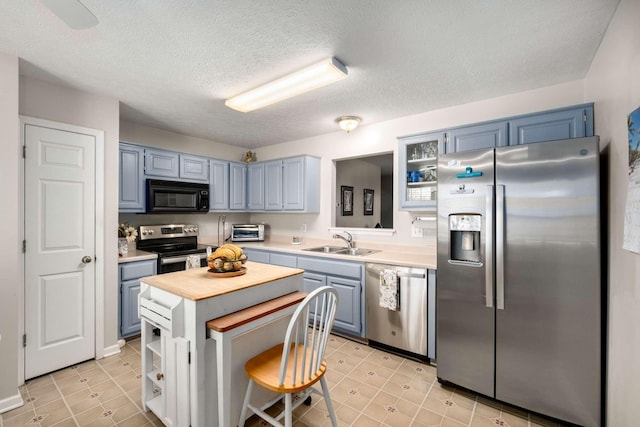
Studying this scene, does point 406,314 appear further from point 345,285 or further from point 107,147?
point 107,147

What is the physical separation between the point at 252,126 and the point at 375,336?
2898 millimetres

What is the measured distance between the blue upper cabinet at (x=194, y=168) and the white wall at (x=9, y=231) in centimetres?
173

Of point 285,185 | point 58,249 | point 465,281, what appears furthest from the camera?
point 285,185

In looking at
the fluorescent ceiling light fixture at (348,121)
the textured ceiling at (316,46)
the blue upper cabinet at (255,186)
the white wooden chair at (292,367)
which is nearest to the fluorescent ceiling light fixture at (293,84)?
the textured ceiling at (316,46)

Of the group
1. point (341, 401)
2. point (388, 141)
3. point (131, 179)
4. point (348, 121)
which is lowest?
point (341, 401)

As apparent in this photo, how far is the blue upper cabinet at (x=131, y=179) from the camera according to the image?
315 centimetres

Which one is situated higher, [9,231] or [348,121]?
[348,121]

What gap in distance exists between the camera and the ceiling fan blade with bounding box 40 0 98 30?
1186 millimetres

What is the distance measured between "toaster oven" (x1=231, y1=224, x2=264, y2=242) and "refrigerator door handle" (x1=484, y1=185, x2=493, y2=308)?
10.7 feet

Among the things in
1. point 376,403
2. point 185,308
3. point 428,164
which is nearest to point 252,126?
point 428,164

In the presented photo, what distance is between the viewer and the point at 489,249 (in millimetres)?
2006

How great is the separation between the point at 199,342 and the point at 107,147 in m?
2.29

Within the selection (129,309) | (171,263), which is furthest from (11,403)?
(171,263)

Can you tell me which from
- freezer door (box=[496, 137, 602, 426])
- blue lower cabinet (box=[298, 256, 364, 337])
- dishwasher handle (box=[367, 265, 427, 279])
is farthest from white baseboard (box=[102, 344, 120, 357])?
freezer door (box=[496, 137, 602, 426])
